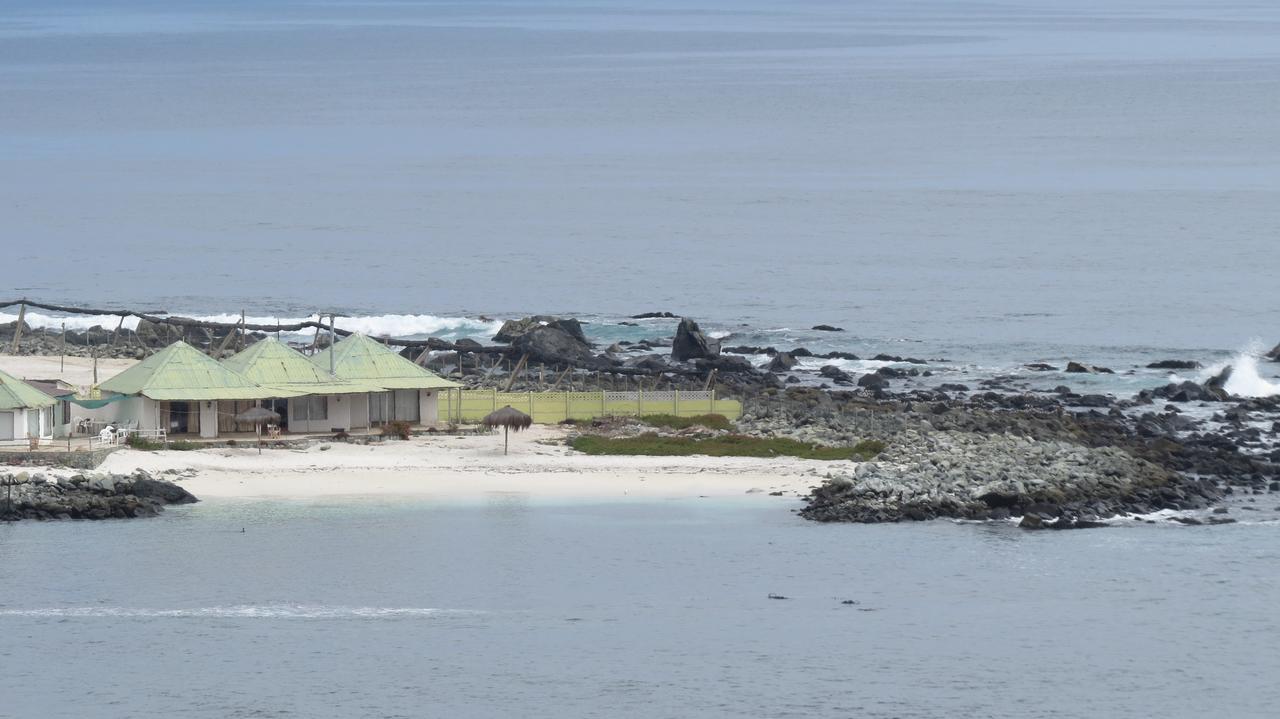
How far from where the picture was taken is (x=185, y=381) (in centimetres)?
5050

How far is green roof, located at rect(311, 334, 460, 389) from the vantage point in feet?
173

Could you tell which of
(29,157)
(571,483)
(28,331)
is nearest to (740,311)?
(28,331)

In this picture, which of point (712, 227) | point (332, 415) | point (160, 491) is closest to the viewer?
point (160, 491)

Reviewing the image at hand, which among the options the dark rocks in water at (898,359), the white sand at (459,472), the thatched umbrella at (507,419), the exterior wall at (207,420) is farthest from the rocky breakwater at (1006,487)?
the dark rocks in water at (898,359)

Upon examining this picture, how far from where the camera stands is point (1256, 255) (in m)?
108

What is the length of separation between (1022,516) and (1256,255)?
68.6 meters

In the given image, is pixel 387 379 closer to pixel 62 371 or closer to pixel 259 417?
pixel 259 417

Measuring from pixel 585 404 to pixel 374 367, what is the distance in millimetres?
5864

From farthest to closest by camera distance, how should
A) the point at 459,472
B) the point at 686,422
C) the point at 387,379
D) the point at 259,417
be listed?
the point at 686,422 → the point at 387,379 → the point at 259,417 → the point at 459,472

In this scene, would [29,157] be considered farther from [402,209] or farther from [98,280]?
[98,280]

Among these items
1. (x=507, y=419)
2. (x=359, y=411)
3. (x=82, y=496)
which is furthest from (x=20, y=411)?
(x=507, y=419)

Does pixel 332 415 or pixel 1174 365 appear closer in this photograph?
pixel 332 415

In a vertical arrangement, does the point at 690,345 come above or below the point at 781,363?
above

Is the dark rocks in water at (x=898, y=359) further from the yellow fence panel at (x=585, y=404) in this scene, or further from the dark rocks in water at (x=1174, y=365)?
the yellow fence panel at (x=585, y=404)
